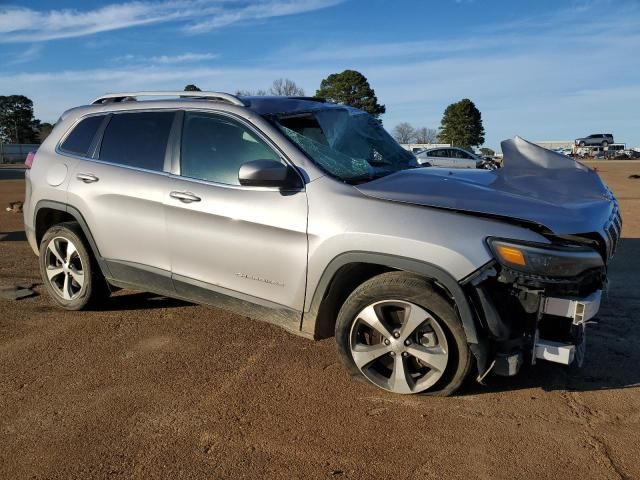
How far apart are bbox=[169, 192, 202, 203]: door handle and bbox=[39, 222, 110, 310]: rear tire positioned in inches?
51.1

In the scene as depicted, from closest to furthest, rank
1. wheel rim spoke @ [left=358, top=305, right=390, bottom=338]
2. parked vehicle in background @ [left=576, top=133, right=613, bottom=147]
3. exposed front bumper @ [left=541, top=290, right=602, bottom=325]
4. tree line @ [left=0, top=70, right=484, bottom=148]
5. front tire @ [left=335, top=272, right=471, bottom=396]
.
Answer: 1. exposed front bumper @ [left=541, top=290, right=602, bottom=325]
2. front tire @ [left=335, top=272, right=471, bottom=396]
3. wheel rim spoke @ [left=358, top=305, right=390, bottom=338]
4. tree line @ [left=0, top=70, right=484, bottom=148]
5. parked vehicle in background @ [left=576, top=133, right=613, bottom=147]

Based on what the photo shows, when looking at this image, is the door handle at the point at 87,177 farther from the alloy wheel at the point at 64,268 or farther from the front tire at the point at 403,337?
the front tire at the point at 403,337

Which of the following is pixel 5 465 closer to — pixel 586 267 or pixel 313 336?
pixel 313 336

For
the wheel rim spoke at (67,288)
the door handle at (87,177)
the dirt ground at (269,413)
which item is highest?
the door handle at (87,177)

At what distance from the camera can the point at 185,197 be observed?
406 centimetres

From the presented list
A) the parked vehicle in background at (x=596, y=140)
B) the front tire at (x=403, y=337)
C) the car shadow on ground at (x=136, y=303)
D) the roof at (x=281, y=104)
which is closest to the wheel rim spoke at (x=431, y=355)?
the front tire at (x=403, y=337)

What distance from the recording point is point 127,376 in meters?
3.80

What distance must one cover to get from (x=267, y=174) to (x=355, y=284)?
93 cm

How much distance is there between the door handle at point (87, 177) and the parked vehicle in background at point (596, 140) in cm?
8970

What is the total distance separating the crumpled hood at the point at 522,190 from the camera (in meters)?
3.16

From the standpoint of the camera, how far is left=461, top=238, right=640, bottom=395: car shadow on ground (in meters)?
3.65

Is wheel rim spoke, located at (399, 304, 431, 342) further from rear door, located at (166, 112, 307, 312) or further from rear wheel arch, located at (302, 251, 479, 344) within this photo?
A: rear door, located at (166, 112, 307, 312)

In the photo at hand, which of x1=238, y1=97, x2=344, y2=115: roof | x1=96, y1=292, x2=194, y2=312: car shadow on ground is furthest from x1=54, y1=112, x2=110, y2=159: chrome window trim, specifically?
x1=238, y1=97, x2=344, y2=115: roof

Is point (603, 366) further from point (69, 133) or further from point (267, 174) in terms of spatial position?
point (69, 133)
